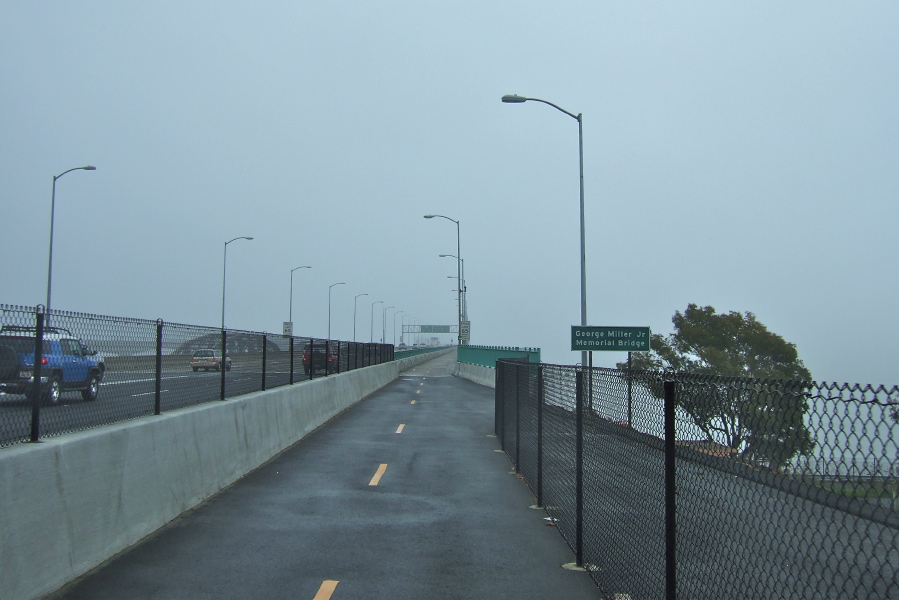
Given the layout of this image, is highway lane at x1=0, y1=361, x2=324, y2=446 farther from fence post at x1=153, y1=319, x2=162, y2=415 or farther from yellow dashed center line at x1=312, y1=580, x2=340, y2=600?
yellow dashed center line at x1=312, y1=580, x2=340, y2=600

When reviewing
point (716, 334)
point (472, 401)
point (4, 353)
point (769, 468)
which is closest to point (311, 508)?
point (4, 353)

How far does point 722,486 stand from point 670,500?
738 mm

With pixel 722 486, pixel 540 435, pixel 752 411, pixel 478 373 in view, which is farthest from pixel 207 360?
pixel 478 373

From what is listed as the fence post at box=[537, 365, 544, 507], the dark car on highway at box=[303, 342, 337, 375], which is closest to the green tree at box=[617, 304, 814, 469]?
the fence post at box=[537, 365, 544, 507]

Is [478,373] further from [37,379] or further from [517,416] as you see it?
[37,379]

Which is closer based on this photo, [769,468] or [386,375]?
[769,468]

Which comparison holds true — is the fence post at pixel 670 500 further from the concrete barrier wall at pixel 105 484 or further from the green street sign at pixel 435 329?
the green street sign at pixel 435 329

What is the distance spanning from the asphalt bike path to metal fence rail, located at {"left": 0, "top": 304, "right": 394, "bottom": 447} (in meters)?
1.40

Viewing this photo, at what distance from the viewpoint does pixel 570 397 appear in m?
8.20

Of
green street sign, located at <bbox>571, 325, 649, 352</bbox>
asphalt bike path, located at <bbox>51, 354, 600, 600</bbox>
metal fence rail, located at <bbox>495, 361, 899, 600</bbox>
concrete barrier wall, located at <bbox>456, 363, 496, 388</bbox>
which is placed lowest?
asphalt bike path, located at <bbox>51, 354, 600, 600</bbox>

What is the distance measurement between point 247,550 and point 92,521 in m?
1.48

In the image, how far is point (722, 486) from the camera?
4.24 meters

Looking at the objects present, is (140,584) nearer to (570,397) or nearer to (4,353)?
(4,353)

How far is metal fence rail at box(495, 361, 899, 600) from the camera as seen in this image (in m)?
2.87
